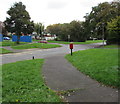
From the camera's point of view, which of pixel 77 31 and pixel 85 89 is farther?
pixel 77 31

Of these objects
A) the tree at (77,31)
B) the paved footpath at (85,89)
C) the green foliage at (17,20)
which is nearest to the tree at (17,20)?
the green foliage at (17,20)

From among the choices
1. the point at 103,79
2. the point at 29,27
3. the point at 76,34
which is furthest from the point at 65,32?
the point at 103,79

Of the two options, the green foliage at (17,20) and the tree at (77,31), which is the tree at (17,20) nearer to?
the green foliage at (17,20)

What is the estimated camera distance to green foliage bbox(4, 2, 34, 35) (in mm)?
28672

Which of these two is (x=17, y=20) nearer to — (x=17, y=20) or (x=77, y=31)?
(x=17, y=20)

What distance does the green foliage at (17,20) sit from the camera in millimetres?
28672

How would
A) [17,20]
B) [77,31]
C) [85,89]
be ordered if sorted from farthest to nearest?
1. [77,31]
2. [17,20]
3. [85,89]

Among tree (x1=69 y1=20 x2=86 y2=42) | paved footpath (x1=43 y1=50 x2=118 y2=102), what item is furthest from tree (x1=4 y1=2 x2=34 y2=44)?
paved footpath (x1=43 y1=50 x2=118 y2=102)

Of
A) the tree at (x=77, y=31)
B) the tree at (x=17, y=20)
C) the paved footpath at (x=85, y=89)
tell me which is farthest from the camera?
the tree at (x=77, y=31)

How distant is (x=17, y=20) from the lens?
2856 cm

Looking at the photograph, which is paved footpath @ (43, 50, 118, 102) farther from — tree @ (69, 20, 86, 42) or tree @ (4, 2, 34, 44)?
tree @ (69, 20, 86, 42)

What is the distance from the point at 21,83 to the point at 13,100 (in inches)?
53.3

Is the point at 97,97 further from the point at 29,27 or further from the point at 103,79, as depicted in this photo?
the point at 29,27

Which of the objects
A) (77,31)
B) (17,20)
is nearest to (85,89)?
(17,20)
